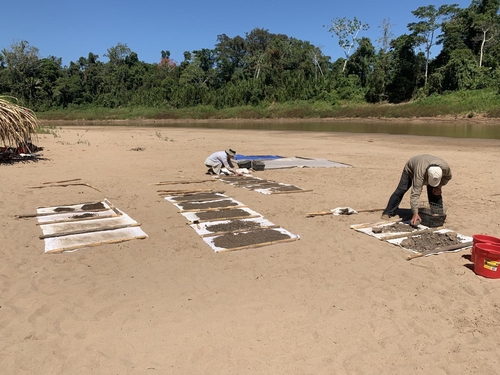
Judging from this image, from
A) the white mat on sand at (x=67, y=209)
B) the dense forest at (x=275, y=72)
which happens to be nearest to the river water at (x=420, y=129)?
the dense forest at (x=275, y=72)

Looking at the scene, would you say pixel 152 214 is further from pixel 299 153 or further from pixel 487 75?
pixel 487 75

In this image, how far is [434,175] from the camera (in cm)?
504

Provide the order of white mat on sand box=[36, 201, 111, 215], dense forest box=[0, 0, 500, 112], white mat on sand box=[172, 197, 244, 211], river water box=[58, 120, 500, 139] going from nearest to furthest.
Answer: white mat on sand box=[36, 201, 111, 215] → white mat on sand box=[172, 197, 244, 211] → river water box=[58, 120, 500, 139] → dense forest box=[0, 0, 500, 112]

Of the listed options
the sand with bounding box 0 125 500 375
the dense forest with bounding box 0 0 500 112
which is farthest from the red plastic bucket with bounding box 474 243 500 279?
the dense forest with bounding box 0 0 500 112

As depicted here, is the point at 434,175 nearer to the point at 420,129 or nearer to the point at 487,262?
the point at 487,262

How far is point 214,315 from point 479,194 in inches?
257

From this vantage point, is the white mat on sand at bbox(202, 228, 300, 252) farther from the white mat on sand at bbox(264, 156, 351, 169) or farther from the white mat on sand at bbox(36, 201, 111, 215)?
the white mat on sand at bbox(264, 156, 351, 169)

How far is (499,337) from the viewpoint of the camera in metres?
3.05

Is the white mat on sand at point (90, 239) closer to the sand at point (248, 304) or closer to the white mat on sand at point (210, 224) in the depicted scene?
the sand at point (248, 304)

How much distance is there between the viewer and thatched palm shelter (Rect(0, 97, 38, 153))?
10.3 meters

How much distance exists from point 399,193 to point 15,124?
389 inches

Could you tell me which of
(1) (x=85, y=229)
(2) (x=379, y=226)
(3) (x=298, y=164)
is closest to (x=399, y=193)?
(2) (x=379, y=226)

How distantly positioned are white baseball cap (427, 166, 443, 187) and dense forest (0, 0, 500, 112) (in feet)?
111

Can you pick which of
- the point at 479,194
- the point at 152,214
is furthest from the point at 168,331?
the point at 479,194
